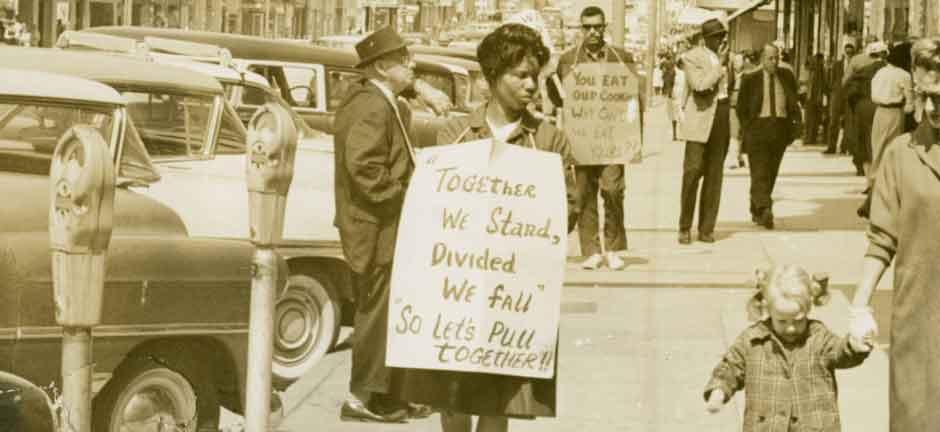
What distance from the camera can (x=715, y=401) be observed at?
6211 millimetres

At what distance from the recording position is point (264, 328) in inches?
284

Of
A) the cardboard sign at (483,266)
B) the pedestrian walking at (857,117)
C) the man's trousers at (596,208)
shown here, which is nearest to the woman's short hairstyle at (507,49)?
the cardboard sign at (483,266)

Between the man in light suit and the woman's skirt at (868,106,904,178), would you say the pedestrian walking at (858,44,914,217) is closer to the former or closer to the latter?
the woman's skirt at (868,106,904,178)

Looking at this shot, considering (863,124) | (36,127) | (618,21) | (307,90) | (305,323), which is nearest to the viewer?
(36,127)

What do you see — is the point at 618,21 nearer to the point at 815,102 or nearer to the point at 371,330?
the point at 815,102

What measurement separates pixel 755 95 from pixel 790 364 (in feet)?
41.0

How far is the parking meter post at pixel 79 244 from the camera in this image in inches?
231

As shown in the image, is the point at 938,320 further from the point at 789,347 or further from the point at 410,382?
the point at 410,382

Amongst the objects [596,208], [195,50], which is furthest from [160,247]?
[596,208]

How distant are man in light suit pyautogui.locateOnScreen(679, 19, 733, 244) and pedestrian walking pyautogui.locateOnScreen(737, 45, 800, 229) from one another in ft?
5.80

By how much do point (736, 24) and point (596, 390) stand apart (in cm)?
5098

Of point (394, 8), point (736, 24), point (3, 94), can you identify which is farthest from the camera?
point (394, 8)

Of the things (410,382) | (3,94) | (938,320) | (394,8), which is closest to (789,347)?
(938,320)

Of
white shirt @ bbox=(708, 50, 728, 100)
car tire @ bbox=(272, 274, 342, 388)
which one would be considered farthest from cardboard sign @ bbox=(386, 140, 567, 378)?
white shirt @ bbox=(708, 50, 728, 100)
